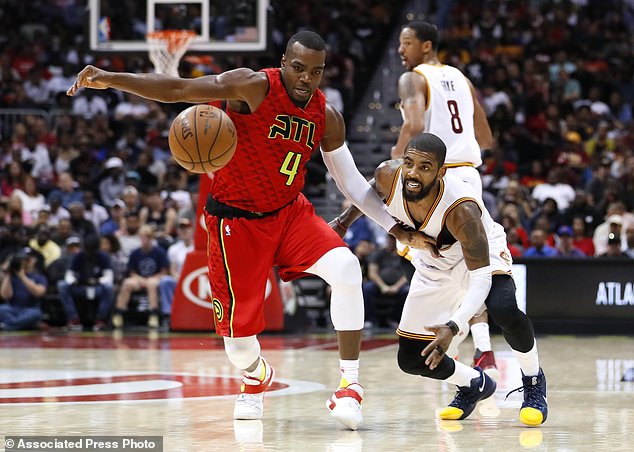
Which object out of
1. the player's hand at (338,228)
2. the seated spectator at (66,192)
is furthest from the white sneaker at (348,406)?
the seated spectator at (66,192)

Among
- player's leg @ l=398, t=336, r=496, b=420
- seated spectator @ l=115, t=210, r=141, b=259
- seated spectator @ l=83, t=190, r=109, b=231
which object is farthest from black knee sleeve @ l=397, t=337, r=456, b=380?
seated spectator @ l=83, t=190, r=109, b=231

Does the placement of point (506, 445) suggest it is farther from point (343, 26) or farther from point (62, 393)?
point (343, 26)

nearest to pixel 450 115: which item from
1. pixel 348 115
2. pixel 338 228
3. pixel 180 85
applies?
pixel 338 228

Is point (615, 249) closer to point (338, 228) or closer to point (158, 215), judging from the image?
point (158, 215)

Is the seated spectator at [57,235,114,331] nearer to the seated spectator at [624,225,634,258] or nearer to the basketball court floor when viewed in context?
the basketball court floor

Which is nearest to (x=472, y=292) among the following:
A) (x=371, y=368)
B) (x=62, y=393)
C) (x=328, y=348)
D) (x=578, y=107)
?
(x=62, y=393)

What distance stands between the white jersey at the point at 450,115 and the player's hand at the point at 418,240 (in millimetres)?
1458

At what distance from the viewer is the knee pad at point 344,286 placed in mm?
6000

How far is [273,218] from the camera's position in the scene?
6.15 m

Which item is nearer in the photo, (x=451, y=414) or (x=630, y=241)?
(x=451, y=414)

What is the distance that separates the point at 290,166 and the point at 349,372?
3.82ft

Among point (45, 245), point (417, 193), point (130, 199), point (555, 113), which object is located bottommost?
point (45, 245)

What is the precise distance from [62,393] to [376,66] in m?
15.1

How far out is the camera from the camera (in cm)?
1400
